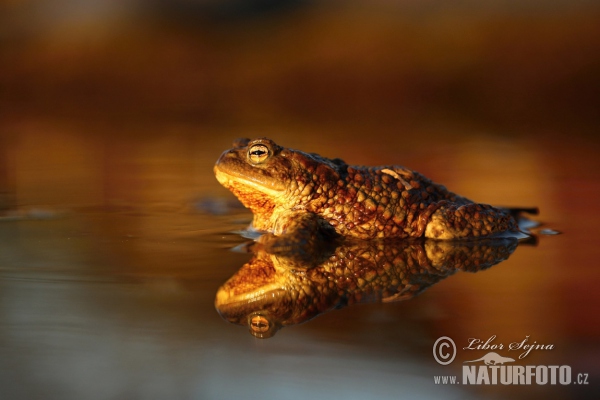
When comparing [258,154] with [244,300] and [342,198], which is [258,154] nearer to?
[342,198]

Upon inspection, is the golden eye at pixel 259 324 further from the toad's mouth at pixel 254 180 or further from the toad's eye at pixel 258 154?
the toad's eye at pixel 258 154

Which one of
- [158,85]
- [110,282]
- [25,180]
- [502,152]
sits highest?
[158,85]

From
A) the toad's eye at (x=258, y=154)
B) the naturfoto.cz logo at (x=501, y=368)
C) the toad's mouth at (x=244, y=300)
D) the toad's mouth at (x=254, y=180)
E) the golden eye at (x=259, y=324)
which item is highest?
the toad's eye at (x=258, y=154)

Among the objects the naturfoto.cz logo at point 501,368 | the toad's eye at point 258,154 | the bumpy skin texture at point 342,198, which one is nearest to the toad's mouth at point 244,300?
the naturfoto.cz logo at point 501,368

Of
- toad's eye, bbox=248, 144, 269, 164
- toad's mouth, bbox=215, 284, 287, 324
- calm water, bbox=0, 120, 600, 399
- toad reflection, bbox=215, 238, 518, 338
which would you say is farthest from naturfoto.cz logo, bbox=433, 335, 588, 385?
toad's eye, bbox=248, 144, 269, 164

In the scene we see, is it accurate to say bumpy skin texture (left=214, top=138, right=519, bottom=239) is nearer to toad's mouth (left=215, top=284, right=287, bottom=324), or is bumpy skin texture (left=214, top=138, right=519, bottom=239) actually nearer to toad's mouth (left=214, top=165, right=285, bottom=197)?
toad's mouth (left=214, top=165, right=285, bottom=197)

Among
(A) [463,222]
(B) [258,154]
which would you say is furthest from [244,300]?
(A) [463,222]

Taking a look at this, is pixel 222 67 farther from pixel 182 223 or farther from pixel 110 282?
pixel 110 282

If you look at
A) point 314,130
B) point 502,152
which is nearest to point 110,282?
point 502,152
